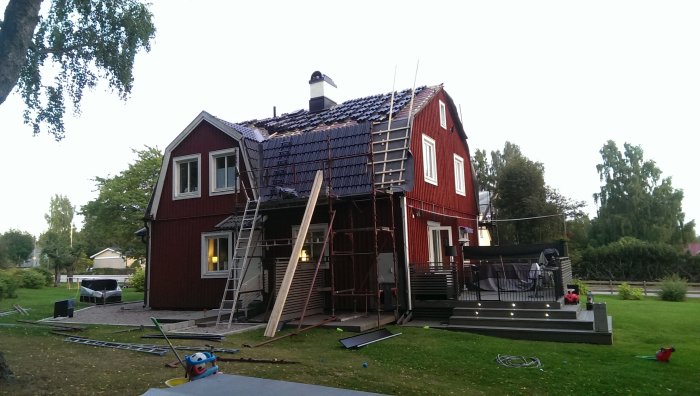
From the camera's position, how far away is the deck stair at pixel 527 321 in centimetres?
961

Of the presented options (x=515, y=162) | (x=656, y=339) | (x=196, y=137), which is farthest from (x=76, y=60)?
(x=515, y=162)

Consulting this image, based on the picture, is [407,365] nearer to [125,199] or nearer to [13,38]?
[13,38]

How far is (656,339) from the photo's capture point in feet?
32.3

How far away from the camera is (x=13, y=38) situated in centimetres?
655

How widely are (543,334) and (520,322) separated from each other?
633mm

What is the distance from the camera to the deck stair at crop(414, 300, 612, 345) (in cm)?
961

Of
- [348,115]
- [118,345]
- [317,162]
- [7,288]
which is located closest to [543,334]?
[317,162]

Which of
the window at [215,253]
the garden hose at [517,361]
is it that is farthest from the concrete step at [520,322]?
the window at [215,253]

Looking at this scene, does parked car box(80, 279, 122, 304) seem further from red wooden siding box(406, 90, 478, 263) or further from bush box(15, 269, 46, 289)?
bush box(15, 269, 46, 289)

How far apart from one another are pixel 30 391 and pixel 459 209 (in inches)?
599

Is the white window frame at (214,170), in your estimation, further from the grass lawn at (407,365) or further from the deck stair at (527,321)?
the deck stair at (527,321)

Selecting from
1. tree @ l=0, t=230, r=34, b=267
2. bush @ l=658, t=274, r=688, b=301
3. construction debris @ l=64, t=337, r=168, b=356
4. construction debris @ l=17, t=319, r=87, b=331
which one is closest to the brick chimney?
construction debris @ l=17, t=319, r=87, b=331

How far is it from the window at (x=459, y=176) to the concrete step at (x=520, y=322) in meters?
8.14

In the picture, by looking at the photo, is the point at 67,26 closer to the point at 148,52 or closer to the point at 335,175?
the point at 148,52
